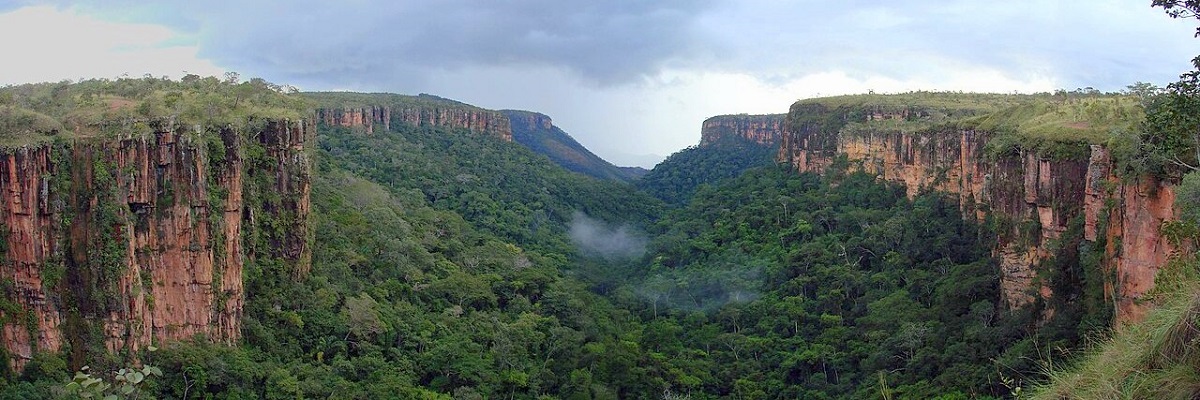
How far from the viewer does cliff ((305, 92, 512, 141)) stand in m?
62.3

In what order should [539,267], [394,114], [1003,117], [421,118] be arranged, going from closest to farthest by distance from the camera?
1. [1003,117]
2. [539,267]
3. [394,114]
4. [421,118]

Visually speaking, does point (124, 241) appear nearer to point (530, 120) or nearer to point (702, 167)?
point (702, 167)

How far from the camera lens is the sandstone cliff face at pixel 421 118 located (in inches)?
2443

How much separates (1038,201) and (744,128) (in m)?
72.8

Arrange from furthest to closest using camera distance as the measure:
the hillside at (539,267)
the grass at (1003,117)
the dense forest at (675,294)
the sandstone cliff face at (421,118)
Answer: the sandstone cliff face at (421,118), the grass at (1003,117), the hillside at (539,267), the dense forest at (675,294)

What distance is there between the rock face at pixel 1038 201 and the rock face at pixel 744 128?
44773 millimetres

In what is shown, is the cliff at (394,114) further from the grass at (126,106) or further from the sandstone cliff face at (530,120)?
the sandstone cliff face at (530,120)

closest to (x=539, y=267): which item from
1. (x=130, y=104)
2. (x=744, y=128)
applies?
(x=130, y=104)

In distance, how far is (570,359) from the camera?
3262cm

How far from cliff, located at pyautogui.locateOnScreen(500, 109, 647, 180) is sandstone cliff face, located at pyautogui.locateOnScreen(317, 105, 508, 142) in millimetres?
31847

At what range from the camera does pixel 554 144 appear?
12750 centimetres

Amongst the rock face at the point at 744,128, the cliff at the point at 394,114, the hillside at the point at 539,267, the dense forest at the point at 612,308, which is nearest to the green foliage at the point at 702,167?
the rock face at the point at 744,128

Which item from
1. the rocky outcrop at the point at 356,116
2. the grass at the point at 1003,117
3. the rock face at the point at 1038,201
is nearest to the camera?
the rock face at the point at 1038,201

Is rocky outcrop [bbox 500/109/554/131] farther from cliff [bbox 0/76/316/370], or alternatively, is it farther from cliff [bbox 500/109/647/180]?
cliff [bbox 0/76/316/370]
